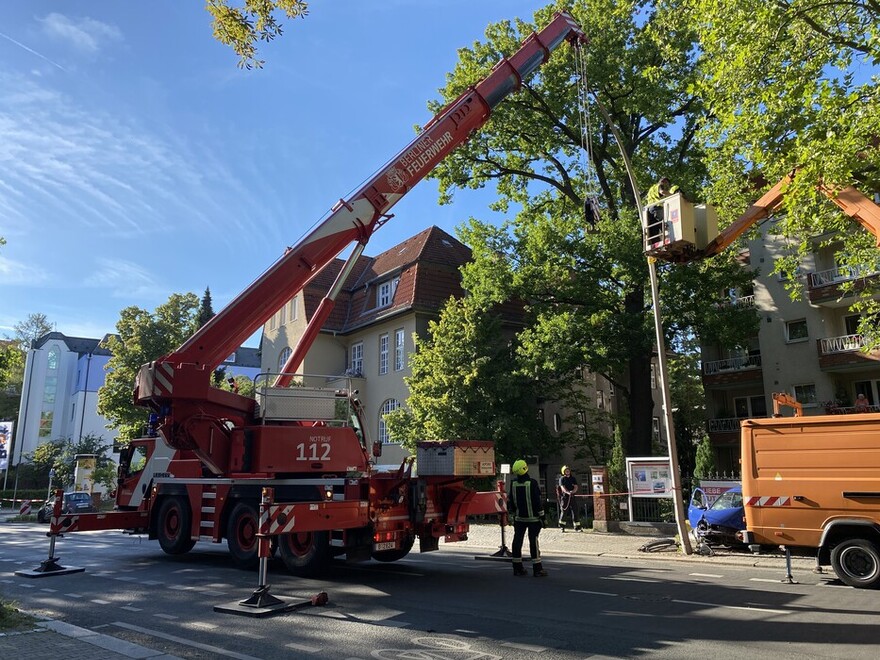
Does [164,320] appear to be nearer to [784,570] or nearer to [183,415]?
[183,415]

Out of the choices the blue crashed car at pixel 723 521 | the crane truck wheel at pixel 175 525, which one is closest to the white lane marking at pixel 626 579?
the blue crashed car at pixel 723 521

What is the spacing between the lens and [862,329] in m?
14.6

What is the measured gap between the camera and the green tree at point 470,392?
86.1 ft

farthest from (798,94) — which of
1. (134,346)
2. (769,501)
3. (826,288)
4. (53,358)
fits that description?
(53,358)

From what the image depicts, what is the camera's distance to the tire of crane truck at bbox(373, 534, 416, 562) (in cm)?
1126

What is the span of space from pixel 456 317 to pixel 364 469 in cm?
1640

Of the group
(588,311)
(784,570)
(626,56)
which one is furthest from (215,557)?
(626,56)

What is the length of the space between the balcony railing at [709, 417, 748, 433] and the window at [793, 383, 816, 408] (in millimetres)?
3318

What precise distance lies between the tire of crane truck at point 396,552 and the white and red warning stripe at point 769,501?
18.1ft

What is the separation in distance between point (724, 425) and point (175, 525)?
3018 cm

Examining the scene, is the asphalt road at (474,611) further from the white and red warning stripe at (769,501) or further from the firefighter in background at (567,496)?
the firefighter in background at (567,496)

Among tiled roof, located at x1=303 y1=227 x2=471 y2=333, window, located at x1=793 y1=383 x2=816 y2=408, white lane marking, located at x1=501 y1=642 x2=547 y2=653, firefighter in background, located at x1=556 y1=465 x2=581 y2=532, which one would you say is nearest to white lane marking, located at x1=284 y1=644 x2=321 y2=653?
white lane marking, located at x1=501 y1=642 x2=547 y2=653

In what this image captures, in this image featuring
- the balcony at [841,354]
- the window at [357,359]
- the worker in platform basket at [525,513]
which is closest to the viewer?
the worker in platform basket at [525,513]

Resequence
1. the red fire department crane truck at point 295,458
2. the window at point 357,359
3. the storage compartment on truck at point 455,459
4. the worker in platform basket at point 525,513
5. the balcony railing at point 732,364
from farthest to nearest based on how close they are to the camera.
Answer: the window at point 357,359 < the balcony railing at point 732,364 < the storage compartment on truck at point 455,459 < the worker in platform basket at point 525,513 < the red fire department crane truck at point 295,458
